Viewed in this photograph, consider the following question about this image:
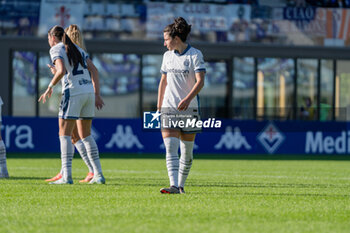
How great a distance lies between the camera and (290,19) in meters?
29.3

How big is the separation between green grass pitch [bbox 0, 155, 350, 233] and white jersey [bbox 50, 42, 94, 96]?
1242 millimetres

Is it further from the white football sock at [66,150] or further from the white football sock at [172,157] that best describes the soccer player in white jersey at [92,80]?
the white football sock at [172,157]

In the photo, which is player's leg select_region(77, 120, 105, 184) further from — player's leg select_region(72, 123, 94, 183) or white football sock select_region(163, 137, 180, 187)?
white football sock select_region(163, 137, 180, 187)

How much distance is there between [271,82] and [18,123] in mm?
12884

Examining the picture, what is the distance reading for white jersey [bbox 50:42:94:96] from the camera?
9.50 metres

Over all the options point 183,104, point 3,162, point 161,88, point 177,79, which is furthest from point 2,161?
point 183,104

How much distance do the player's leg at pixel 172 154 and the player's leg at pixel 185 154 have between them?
4.5 inches

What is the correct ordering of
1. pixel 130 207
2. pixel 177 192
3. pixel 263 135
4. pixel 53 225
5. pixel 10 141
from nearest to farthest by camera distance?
pixel 53 225
pixel 130 207
pixel 177 192
pixel 10 141
pixel 263 135

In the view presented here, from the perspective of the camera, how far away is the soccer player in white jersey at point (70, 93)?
9.53 meters

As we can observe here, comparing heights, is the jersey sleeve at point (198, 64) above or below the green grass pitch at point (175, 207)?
above

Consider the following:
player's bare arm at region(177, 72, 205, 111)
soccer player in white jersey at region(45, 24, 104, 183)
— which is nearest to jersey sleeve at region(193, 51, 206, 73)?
player's bare arm at region(177, 72, 205, 111)

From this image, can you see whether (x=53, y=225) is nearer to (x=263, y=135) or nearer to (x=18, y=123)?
(x=18, y=123)

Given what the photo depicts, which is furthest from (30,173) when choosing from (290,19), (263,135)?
(290,19)

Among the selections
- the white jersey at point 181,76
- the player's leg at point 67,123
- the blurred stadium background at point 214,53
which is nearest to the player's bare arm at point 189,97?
the white jersey at point 181,76
